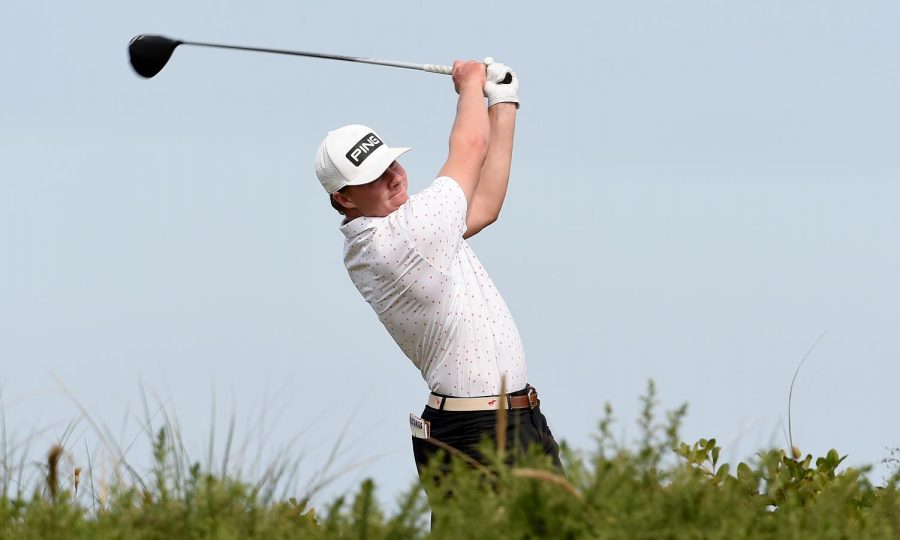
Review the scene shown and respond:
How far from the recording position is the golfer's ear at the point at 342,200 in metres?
6.02

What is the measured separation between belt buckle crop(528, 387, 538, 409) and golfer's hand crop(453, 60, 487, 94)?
1605mm

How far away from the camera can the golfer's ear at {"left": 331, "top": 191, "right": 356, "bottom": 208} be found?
6.02 metres

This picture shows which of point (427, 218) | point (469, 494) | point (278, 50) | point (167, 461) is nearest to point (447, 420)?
point (427, 218)

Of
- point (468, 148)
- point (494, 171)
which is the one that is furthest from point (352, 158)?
point (494, 171)

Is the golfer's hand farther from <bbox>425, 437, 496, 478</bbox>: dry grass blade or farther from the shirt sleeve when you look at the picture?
<bbox>425, 437, 496, 478</bbox>: dry grass blade

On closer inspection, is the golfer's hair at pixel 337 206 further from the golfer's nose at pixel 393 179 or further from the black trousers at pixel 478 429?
the black trousers at pixel 478 429

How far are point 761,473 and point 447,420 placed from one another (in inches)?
81.5

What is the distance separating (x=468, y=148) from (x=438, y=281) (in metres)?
0.68

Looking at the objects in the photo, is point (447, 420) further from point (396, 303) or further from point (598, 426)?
point (598, 426)

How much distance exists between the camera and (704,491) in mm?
3742

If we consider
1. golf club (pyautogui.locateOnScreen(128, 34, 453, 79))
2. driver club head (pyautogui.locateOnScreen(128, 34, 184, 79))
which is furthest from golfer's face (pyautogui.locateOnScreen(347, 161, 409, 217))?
driver club head (pyautogui.locateOnScreen(128, 34, 184, 79))

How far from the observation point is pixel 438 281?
18.6ft

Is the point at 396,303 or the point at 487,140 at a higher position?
the point at 487,140

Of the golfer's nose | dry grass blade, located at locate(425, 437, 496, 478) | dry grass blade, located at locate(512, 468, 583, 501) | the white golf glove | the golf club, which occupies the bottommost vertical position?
dry grass blade, located at locate(512, 468, 583, 501)
